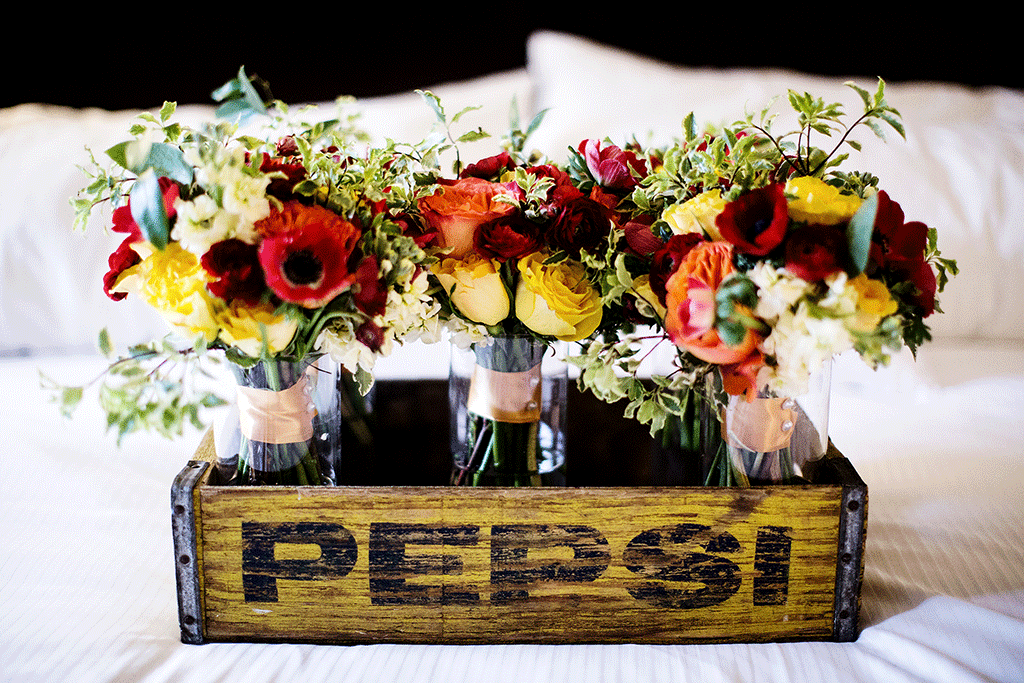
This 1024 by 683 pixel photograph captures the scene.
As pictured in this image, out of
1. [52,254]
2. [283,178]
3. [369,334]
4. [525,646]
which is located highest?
[283,178]

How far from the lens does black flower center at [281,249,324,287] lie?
53cm

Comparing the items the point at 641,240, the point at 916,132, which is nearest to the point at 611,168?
the point at 641,240

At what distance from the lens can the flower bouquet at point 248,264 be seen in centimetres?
52

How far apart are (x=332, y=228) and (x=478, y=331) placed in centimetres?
17

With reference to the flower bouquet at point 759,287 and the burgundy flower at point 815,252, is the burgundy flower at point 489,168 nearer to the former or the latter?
the flower bouquet at point 759,287

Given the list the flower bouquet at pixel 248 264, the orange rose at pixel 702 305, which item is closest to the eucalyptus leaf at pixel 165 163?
the flower bouquet at pixel 248 264

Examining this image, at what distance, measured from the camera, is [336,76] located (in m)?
1.72

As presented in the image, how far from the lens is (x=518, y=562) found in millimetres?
632

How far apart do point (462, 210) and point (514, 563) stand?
0.93 feet

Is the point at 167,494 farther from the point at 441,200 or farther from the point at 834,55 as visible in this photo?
the point at 834,55

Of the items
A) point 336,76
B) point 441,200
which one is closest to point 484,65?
point 336,76

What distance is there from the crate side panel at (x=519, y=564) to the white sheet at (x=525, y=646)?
0.02 meters

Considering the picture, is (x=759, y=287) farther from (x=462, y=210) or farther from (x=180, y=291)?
(x=180, y=291)

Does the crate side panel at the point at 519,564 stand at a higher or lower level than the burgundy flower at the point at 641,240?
lower
